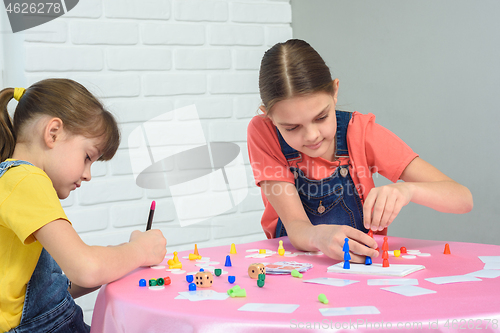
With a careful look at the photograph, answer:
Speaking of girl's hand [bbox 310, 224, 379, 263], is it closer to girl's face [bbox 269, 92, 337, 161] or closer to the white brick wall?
girl's face [bbox 269, 92, 337, 161]

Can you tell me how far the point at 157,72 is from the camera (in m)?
1.95

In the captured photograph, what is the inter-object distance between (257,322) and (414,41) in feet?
4.50

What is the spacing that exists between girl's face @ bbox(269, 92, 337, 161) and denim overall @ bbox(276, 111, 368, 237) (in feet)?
0.43

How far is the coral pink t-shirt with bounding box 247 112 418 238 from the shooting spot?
1280mm

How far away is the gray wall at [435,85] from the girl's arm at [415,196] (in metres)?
0.32

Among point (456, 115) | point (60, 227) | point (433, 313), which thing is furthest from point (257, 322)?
point (456, 115)

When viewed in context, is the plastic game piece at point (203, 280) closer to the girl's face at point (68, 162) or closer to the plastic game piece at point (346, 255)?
the plastic game piece at point (346, 255)

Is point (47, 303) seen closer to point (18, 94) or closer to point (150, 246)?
point (150, 246)

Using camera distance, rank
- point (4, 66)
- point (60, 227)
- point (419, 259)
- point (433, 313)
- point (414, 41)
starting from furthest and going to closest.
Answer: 1. point (4, 66)
2. point (414, 41)
3. point (419, 259)
4. point (60, 227)
5. point (433, 313)

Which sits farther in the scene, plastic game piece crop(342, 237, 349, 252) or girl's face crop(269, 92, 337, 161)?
girl's face crop(269, 92, 337, 161)

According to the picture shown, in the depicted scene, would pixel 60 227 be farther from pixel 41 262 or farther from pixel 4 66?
pixel 4 66

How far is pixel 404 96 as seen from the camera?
67.1 inches

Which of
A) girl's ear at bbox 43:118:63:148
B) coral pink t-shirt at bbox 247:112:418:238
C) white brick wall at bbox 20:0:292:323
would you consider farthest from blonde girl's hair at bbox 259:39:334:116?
white brick wall at bbox 20:0:292:323

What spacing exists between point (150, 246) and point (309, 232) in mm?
359
